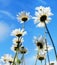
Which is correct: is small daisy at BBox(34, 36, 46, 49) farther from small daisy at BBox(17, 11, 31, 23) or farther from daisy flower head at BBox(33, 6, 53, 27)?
small daisy at BBox(17, 11, 31, 23)

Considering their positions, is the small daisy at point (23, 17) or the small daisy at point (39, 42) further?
the small daisy at point (23, 17)

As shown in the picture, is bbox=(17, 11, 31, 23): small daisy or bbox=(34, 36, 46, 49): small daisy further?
bbox=(17, 11, 31, 23): small daisy

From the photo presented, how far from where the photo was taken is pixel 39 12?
3.87 m

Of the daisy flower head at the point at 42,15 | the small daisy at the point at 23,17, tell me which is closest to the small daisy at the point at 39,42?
the daisy flower head at the point at 42,15

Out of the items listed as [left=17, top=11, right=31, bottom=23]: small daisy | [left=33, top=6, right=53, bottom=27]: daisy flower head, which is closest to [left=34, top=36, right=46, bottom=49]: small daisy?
[left=33, top=6, right=53, bottom=27]: daisy flower head

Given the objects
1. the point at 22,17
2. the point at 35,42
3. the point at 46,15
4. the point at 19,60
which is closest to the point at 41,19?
the point at 46,15

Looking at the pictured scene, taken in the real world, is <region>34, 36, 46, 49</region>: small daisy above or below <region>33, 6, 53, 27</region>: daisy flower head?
below

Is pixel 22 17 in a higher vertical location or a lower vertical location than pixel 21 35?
higher

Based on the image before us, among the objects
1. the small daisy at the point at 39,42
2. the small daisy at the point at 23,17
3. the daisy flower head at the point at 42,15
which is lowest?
the small daisy at the point at 39,42

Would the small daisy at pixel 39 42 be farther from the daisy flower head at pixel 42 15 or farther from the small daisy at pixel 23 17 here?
the small daisy at pixel 23 17

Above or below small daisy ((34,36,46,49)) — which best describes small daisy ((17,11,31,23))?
above

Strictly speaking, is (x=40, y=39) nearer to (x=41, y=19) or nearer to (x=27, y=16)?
(x=41, y=19)

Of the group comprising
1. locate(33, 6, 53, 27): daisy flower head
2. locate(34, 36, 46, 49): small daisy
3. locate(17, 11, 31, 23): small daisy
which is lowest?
locate(34, 36, 46, 49): small daisy

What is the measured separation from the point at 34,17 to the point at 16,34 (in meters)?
0.94
